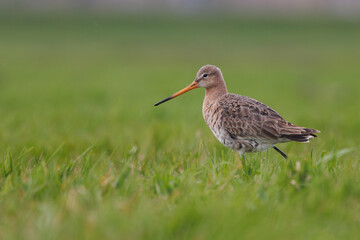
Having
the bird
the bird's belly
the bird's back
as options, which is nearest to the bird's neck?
the bird

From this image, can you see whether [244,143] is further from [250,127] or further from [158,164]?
[158,164]

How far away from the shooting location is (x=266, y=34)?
49.5m

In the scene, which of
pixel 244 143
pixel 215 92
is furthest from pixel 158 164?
pixel 215 92

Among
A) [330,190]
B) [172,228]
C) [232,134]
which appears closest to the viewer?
[172,228]

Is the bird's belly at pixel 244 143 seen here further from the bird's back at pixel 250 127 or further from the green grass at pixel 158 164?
the green grass at pixel 158 164

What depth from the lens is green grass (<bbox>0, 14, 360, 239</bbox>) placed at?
3.04 m

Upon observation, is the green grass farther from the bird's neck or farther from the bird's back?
the bird's neck

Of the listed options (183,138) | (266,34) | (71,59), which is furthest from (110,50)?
(183,138)

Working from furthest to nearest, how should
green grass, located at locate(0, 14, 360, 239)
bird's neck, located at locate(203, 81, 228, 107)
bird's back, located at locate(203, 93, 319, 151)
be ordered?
bird's neck, located at locate(203, 81, 228, 107)
bird's back, located at locate(203, 93, 319, 151)
green grass, located at locate(0, 14, 360, 239)

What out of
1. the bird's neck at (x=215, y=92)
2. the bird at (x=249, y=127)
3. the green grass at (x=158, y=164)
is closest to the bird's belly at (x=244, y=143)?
the bird at (x=249, y=127)

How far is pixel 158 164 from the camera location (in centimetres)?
489

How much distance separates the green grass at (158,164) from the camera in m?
3.04

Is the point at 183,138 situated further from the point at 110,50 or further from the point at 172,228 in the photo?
the point at 110,50

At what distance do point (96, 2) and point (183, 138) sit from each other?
269ft
